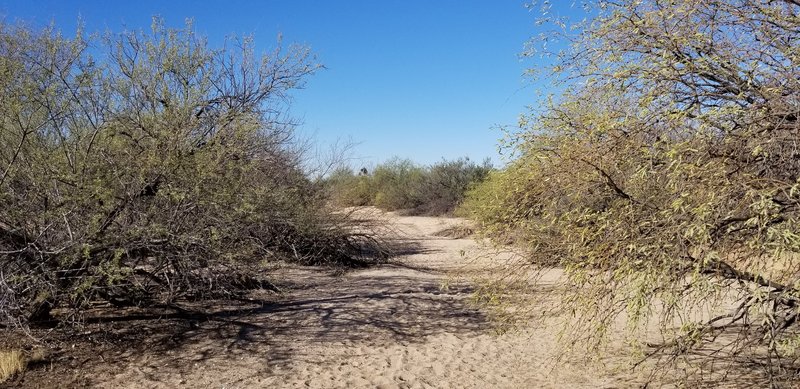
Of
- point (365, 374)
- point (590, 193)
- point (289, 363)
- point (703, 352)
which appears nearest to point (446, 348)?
point (365, 374)

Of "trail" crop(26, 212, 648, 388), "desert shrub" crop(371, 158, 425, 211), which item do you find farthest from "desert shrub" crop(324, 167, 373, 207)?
"desert shrub" crop(371, 158, 425, 211)

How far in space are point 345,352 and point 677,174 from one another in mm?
4516

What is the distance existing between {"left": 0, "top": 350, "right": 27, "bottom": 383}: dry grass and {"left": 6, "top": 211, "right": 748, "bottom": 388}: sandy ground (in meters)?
0.44

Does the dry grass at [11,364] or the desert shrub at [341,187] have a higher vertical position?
the desert shrub at [341,187]

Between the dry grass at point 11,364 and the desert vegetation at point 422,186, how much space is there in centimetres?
2211

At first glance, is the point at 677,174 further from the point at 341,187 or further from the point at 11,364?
the point at 341,187

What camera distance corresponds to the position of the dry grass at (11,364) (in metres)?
5.26

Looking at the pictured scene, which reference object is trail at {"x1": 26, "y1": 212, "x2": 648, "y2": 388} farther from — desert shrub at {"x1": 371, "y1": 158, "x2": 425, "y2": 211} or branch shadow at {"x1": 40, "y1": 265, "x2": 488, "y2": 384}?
desert shrub at {"x1": 371, "y1": 158, "x2": 425, "y2": 211}

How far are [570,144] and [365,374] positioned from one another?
326 centimetres

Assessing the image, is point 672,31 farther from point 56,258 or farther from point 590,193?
point 56,258

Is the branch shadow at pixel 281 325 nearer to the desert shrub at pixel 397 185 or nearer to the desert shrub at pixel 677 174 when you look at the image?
the desert shrub at pixel 677 174

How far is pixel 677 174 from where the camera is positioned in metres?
3.25

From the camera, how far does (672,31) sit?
4039 mm

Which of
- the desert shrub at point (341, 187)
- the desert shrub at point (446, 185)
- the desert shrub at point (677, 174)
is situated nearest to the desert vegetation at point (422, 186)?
the desert shrub at point (446, 185)
